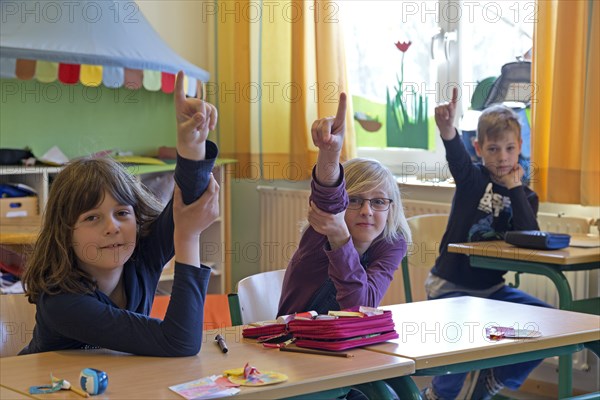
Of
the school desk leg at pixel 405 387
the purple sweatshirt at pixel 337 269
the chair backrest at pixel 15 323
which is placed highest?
the purple sweatshirt at pixel 337 269

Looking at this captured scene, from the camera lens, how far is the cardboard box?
4168 mm

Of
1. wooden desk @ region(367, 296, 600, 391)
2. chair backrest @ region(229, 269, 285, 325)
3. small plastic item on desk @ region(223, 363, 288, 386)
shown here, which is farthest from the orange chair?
small plastic item on desk @ region(223, 363, 288, 386)

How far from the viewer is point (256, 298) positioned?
2342 mm

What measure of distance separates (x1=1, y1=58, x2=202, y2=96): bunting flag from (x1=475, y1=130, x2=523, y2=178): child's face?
4.33 ft

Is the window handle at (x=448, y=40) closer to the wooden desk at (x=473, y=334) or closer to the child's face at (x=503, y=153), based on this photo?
the child's face at (x=503, y=153)

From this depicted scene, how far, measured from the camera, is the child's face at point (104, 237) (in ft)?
6.02

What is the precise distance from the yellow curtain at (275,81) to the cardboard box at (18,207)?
1.30 metres

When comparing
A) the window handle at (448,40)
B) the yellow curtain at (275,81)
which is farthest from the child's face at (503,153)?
the yellow curtain at (275,81)

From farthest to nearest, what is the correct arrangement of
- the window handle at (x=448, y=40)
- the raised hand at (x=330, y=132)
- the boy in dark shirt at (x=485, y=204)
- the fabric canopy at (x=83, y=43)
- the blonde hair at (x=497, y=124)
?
the window handle at (x=448, y=40), the blonde hair at (x=497, y=124), the boy in dark shirt at (x=485, y=204), the fabric canopy at (x=83, y=43), the raised hand at (x=330, y=132)

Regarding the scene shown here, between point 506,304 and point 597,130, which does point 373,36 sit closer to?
point 597,130

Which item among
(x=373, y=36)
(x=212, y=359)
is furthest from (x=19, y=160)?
(x=212, y=359)

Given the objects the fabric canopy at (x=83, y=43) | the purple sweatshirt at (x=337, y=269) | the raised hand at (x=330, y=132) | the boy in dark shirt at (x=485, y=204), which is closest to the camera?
the raised hand at (x=330, y=132)

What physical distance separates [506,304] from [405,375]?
2.28 ft

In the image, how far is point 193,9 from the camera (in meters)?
→ 5.37
